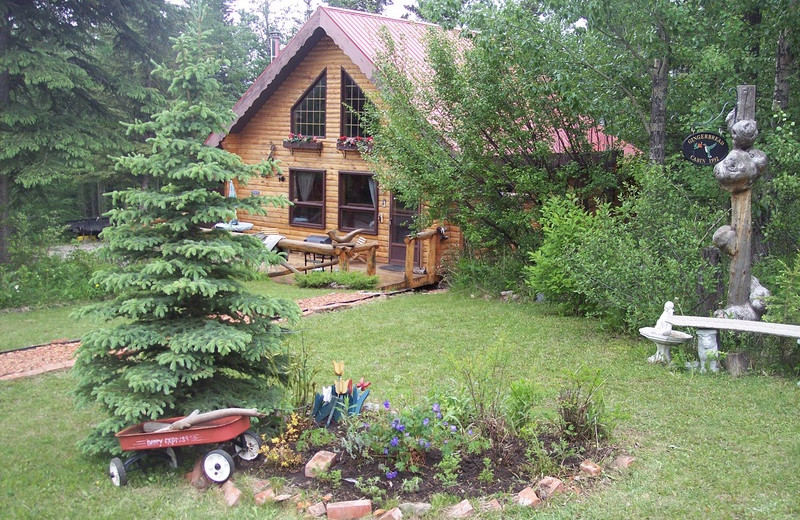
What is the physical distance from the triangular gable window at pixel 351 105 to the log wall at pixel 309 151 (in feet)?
0.41

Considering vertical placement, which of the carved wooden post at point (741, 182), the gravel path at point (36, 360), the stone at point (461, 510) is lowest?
the gravel path at point (36, 360)

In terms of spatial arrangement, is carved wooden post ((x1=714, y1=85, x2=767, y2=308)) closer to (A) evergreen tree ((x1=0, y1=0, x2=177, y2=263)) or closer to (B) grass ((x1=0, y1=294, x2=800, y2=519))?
(B) grass ((x1=0, y1=294, x2=800, y2=519))

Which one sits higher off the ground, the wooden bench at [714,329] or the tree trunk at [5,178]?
the tree trunk at [5,178]

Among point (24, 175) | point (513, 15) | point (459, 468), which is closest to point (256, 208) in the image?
point (459, 468)

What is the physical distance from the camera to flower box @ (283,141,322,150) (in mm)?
17911

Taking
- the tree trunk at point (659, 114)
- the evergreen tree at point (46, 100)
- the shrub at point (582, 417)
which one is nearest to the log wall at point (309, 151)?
the evergreen tree at point (46, 100)

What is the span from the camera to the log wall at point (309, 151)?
17172 millimetres

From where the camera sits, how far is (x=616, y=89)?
36.5 ft

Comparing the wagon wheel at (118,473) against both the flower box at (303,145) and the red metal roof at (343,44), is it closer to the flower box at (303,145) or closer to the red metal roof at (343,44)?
the red metal roof at (343,44)

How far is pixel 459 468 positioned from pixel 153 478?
84.8 inches

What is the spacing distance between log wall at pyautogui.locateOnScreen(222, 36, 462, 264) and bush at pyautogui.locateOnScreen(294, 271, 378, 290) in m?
2.46

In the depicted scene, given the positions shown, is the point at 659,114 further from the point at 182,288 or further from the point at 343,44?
the point at 343,44

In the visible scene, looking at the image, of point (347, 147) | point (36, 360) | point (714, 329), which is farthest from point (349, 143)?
point (714, 329)

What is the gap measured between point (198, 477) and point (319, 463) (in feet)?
2.78
